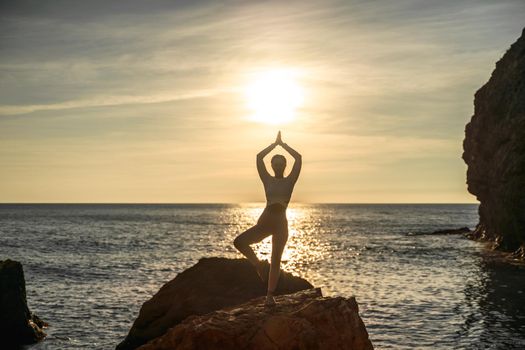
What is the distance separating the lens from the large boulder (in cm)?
1124

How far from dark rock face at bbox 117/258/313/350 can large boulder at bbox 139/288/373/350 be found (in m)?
4.92

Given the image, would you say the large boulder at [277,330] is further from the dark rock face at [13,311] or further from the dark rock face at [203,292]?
the dark rock face at [13,311]

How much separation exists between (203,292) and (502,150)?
48419mm

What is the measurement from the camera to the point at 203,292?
17.5 meters

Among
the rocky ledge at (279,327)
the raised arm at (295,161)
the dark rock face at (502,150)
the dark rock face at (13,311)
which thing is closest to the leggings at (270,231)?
the raised arm at (295,161)

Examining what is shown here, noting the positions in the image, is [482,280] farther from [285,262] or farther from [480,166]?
[480,166]

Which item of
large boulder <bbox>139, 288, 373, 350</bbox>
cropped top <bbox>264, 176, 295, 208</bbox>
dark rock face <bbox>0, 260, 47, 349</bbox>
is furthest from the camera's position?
dark rock face <bbox>0, 260, 47, 349</bbox>

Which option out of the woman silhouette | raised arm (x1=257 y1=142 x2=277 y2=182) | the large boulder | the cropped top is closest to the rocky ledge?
the large boulder

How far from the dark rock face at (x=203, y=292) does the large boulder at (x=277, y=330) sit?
4.92 meters

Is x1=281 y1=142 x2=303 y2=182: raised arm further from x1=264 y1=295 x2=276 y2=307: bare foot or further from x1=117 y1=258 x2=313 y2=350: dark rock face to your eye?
x1=117 y1=258 x2=313 y2=350: dark rock face

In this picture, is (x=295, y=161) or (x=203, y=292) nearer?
(x=295, y=161)

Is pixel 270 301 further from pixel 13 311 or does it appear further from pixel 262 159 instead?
pixel 13 311

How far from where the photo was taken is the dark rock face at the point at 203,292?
678 inches

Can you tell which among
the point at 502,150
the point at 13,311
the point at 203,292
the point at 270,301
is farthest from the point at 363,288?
the point at 270,301
